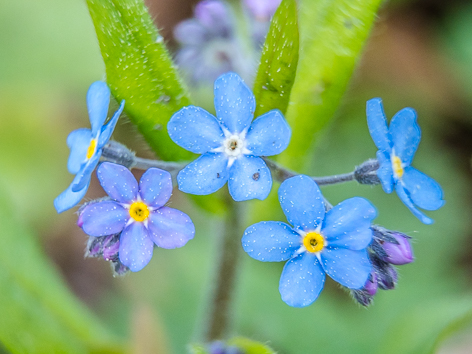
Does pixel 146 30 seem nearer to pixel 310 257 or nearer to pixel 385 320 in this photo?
pixel 310 257

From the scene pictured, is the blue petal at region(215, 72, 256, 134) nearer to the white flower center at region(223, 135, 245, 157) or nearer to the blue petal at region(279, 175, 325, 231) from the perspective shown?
the white flower center at region(223, 135, 245, 157)

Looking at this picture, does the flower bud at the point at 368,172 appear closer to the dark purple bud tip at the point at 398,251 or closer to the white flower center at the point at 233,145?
the dark purple bud tip at the point at 398,251

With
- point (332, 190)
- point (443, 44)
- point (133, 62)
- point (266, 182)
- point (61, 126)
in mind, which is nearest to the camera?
point (266, 182)

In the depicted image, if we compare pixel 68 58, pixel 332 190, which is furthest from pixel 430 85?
pixel 68 58

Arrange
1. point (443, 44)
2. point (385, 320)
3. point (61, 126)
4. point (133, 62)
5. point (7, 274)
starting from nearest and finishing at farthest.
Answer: point (133, 62) → point (7, 274) → point (385, 320) → point (61, 126) → point (443, 44)

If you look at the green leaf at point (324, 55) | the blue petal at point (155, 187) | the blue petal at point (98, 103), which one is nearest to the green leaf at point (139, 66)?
the blue petal at point (98, 103)

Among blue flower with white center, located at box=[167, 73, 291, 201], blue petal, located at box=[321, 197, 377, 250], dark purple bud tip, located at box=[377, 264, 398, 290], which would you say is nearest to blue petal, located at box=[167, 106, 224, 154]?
blue flower with white center, located at box=[167, 73, 291, 201]
